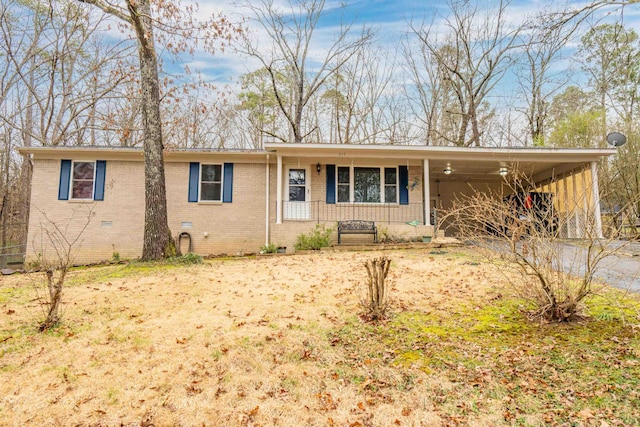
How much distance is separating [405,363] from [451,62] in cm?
2057

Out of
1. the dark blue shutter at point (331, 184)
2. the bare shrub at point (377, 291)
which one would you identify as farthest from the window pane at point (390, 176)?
the bare shrub at point (377, 291)

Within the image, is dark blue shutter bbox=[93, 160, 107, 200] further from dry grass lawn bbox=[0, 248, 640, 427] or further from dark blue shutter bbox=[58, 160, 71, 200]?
dry grass lawn bbox=[0, 248, 640, 427]

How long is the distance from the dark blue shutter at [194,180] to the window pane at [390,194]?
20.9ft

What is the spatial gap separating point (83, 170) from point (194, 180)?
361 centimetres

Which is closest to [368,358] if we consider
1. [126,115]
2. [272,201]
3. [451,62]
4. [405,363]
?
[405,363]

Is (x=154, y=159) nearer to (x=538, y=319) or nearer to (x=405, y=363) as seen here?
(x=405, y=363)

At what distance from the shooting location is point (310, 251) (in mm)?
9852

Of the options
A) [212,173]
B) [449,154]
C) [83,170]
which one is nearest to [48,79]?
[83,170]

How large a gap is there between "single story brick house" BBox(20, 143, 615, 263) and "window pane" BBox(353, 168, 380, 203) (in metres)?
0.03

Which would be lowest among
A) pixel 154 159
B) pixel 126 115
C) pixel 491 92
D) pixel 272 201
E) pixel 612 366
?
pixel 612 366

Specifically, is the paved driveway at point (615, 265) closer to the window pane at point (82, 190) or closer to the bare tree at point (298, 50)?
the window pane at point (82, 190)

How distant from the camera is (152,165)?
820cm

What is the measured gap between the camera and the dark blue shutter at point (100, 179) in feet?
35.6

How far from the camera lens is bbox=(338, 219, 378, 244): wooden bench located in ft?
34.2
